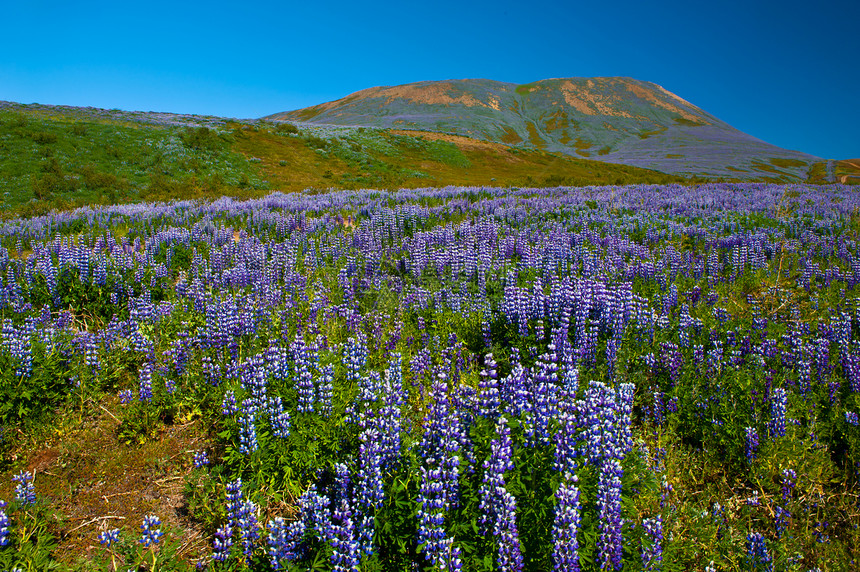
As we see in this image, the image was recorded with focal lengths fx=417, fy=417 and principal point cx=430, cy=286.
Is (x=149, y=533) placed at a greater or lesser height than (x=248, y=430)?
lesser

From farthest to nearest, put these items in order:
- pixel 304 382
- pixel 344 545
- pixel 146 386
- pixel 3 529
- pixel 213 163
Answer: pixel 213 163 → pixel 146 386 → pixel 304 382 → pixel 3 529 → pixel 344 545

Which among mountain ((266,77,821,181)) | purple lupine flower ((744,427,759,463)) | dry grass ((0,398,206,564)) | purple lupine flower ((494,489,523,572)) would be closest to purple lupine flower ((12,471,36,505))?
dry grass ((0,398,206,564))

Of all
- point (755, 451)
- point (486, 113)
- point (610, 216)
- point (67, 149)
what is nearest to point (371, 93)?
point (486, 113)

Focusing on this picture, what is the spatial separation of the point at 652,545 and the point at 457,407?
150 centimetres

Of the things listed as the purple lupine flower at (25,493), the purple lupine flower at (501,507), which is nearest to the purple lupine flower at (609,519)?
the purple lupine flower at (501,507)

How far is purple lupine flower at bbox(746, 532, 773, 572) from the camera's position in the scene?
110 inches

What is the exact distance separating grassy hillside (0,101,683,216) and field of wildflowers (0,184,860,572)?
19651mm

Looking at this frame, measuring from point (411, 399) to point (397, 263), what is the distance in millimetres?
4559

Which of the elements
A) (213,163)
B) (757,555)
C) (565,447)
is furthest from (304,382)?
(213,163)

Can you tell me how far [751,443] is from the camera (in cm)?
361

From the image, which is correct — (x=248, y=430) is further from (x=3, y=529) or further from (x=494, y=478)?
(x=494, y=478)

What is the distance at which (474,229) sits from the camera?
36.2 feet

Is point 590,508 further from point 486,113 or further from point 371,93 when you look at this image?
point 371,93

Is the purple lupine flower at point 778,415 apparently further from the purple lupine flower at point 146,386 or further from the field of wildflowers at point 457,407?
the purple lupine flower at point 146,386
